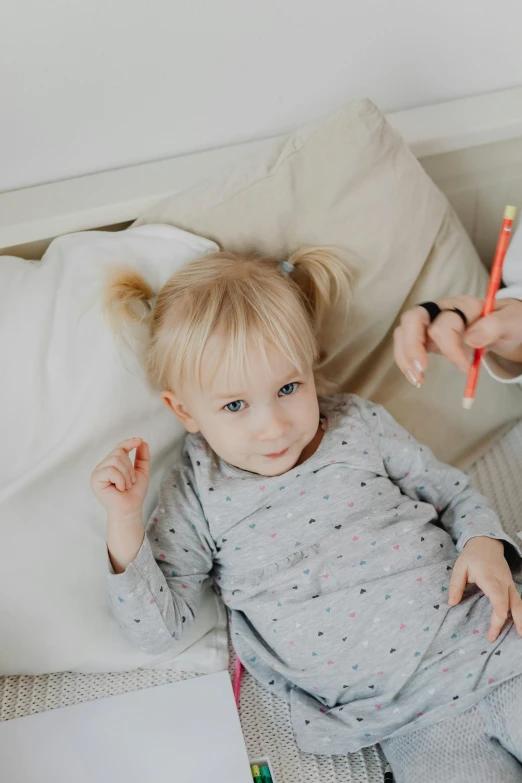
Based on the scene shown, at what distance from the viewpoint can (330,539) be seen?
1.03 metres

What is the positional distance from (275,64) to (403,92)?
0.79ft

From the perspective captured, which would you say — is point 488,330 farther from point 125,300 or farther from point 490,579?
point 125,300

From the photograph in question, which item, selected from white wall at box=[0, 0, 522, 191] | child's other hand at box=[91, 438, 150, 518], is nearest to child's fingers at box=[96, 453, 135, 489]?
child's other hand at box=[91, 438, 150, 518]

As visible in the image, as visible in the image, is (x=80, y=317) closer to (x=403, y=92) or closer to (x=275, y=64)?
(x=275, y=64)

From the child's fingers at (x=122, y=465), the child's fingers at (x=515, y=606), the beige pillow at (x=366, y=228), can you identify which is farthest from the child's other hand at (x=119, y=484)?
the child's fingers at (x=515, y=606)

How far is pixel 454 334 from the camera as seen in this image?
940 mm

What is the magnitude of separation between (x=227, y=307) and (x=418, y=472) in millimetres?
363

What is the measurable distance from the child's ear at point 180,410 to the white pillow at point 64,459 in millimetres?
27

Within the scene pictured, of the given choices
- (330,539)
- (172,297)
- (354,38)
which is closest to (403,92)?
(354,38)

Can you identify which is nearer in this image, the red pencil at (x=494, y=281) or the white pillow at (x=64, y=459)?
the red pencil at (x=494, y=281)

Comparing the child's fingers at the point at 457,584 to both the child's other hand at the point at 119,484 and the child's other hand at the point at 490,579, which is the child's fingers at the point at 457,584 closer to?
the child's other hand at the point at 490,579

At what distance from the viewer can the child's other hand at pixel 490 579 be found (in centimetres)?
94

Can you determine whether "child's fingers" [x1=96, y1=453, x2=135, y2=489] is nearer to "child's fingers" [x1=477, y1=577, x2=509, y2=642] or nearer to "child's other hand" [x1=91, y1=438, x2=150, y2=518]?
"child's other hand" [x1=91, y1=438, x2=150, y2=518]

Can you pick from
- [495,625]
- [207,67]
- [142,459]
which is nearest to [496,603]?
[495,625]
